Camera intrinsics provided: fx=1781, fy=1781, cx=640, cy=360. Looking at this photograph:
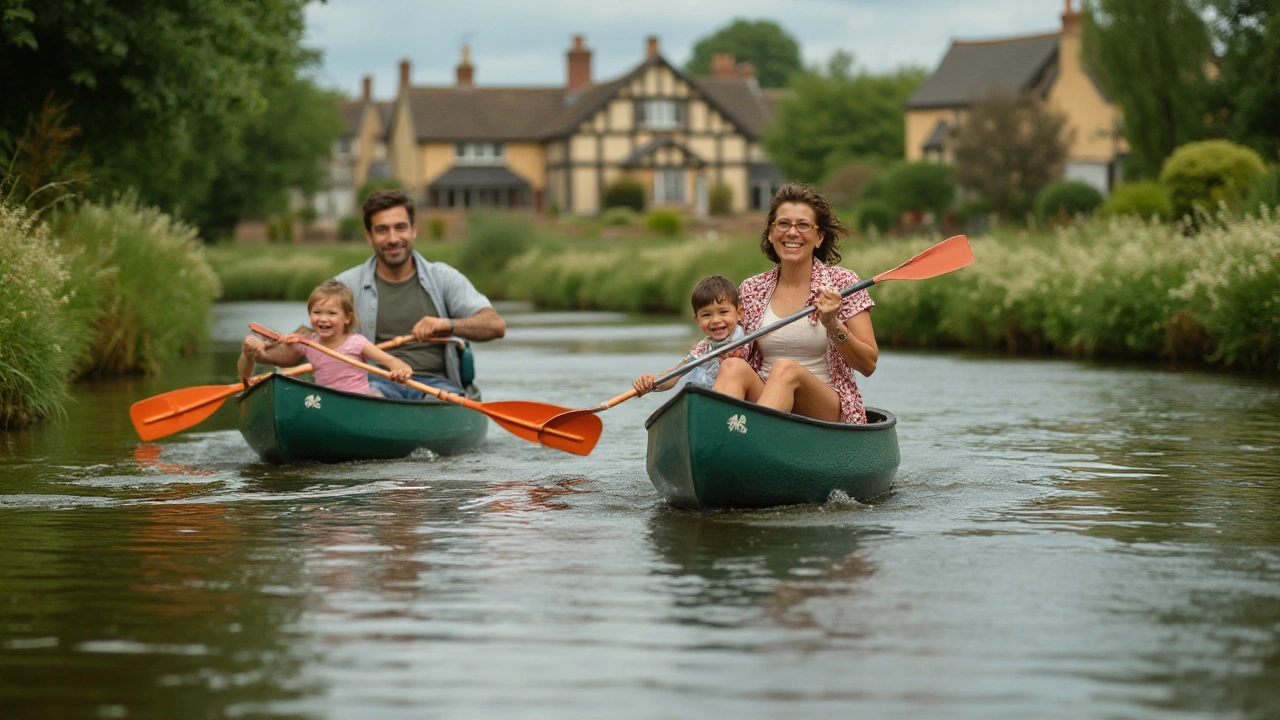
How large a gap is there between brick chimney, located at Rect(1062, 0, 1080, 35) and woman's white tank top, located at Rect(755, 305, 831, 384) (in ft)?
153

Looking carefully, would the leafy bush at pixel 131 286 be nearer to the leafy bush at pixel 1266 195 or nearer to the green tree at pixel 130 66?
the green tree at pixel 130 66

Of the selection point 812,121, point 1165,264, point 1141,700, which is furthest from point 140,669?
point 812,121

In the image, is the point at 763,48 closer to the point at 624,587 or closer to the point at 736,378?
the point at 736,378

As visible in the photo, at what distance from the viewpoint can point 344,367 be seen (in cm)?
1049

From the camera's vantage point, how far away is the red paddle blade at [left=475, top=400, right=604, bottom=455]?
9.77 m

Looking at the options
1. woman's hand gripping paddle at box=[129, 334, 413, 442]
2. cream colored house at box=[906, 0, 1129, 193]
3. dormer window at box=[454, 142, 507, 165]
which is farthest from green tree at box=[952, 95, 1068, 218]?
woman's hand gripping paddle at box=[129, 334, 413, 442]

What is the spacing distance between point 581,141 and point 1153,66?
40246mm

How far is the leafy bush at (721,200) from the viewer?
7025 centimetres

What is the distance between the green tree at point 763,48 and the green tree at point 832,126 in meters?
40.6

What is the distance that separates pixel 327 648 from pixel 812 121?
64170 mm

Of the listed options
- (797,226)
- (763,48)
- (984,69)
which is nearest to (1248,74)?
(797,226)

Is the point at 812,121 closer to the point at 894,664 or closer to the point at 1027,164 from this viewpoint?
the point at 1027,164

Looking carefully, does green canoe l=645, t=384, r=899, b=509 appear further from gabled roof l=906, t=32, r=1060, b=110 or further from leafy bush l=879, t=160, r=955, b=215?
gabled roof l=906, t=32, r=1060, b=110

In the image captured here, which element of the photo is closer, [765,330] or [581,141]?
[765,330]
